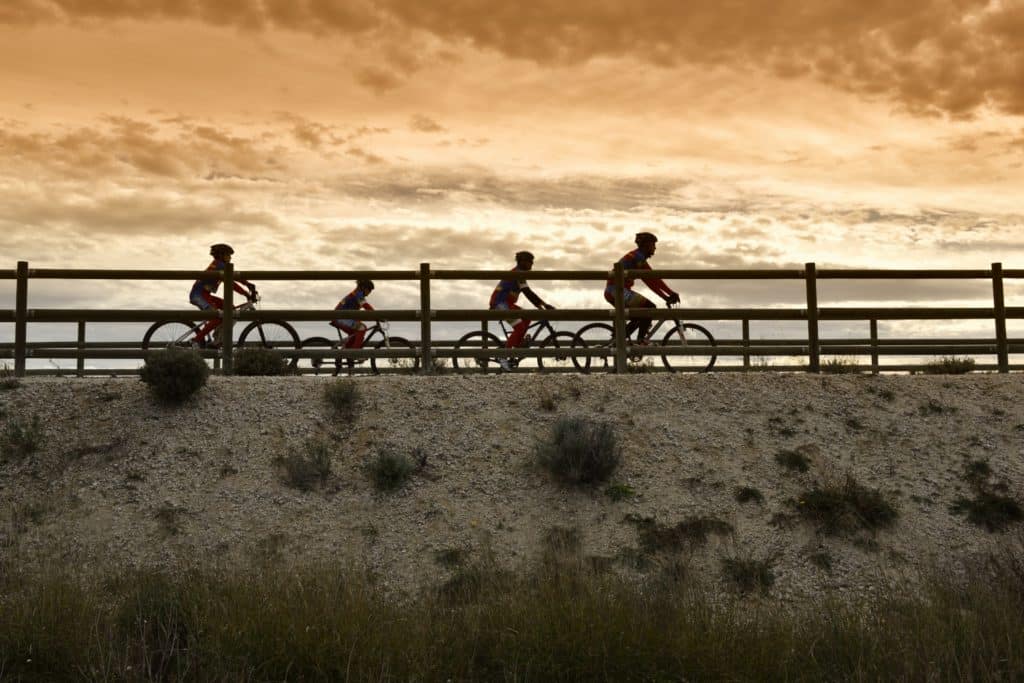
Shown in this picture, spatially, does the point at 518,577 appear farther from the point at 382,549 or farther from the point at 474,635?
the point at 474,635

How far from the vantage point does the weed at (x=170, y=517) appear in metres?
12.1

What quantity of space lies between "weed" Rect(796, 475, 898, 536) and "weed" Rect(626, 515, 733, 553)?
122 cm

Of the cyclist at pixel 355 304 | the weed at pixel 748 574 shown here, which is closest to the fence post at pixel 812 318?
the weed at pixel 748 574

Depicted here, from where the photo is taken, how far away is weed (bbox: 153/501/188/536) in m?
12.1

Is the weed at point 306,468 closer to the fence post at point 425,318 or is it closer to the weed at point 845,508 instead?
the fence post at point 425,318

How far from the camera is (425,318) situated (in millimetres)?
16453

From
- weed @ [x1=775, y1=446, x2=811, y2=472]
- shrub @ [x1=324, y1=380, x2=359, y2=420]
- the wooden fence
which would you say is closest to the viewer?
weed @ [x1=775, y1=446, x2=811, y2=472]

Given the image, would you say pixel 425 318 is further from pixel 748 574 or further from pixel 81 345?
pixel 81 345

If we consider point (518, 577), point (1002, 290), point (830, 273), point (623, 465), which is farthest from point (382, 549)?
point (1002, 290)

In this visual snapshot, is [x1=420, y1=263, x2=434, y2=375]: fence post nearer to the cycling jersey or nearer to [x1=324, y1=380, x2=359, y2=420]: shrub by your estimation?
the cycling jersey

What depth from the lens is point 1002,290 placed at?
18.0m

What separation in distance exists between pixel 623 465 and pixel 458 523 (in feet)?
8.37

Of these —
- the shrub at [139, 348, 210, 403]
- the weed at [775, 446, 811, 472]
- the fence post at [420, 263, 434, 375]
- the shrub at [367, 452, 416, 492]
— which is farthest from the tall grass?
the fence post at [420, 263, 434, 375]

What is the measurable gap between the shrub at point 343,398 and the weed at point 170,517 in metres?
2.80
